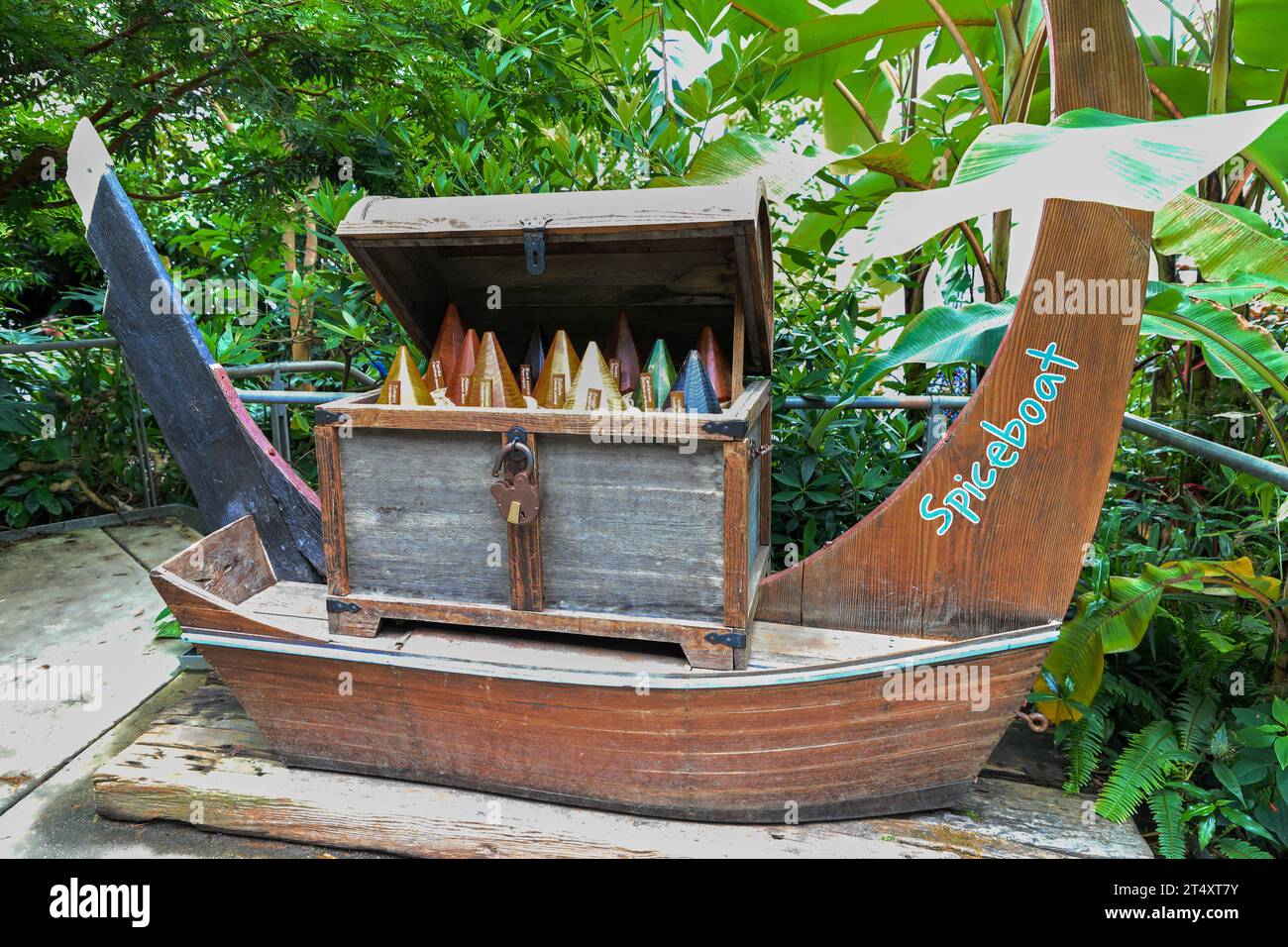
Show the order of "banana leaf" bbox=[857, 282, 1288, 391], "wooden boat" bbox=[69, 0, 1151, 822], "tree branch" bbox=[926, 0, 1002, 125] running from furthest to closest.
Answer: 1. "tree branch" bbox=[926, 0, 1002, 125]
2. "banana leaf" bbox=[857, 282, 1288, 391]
3. "wooden boat" bbox=[69, 0, 1151, 822]

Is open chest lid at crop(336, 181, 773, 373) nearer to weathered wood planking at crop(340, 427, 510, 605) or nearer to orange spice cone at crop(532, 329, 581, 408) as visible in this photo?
orange spice cone at crop(532, 329, 581, 408)

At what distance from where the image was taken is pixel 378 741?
6.47ft

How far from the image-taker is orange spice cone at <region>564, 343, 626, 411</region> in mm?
1942

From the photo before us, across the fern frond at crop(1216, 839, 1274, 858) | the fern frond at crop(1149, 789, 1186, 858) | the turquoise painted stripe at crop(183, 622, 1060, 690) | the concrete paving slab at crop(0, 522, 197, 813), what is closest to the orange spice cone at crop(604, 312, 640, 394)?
the turquoise painted stripe at crop(183, 622, 1060, 690)

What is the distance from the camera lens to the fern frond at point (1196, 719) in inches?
76.2

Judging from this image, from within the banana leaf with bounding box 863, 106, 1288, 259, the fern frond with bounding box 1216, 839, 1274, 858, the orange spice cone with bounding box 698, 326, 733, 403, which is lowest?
the fern frond with bounding box 1216, 839, 1274, 858

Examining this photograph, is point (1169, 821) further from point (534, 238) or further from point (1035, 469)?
point (534, 238)

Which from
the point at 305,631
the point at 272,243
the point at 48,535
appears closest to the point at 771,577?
the point at 305,631

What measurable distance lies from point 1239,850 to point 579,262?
1.99 metres

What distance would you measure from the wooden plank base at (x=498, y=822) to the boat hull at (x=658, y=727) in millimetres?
39

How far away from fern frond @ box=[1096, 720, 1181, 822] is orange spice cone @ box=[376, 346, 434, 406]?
71.3 inches

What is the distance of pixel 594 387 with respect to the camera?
195 centimetres

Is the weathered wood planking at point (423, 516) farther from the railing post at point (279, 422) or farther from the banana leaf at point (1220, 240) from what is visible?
the banana leaf at point (1220, 240)

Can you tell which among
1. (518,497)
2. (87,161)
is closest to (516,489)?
(518,497)
